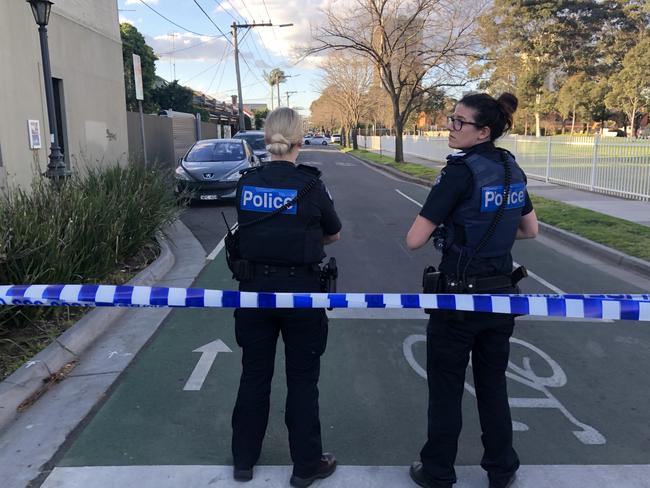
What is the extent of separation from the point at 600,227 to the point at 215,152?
9.30 metres

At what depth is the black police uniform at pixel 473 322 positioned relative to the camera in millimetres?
2721

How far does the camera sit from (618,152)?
1427 cm

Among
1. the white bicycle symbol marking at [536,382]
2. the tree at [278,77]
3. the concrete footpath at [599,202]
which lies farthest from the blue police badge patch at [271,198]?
the tree at [278,77]

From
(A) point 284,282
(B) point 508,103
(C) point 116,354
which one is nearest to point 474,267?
(B) point 508,103

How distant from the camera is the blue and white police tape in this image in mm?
2736

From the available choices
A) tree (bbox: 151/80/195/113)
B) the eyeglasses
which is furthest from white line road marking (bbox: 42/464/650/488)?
tree (bbox: 151/80/195/113)

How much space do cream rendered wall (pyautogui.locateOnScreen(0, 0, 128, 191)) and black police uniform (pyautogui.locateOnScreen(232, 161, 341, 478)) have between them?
546 centimetres

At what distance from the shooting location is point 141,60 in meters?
32.0

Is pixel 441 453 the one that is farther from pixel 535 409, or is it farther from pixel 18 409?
pixel 18 409

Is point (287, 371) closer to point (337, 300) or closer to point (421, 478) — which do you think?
point (337, 300)

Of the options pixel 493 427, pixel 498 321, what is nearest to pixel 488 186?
pixel 498 321

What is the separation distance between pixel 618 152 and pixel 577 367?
11573 millimetres

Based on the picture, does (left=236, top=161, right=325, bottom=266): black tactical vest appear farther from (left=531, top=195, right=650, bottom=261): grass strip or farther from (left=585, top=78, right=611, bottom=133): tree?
(left=585, top=78, right=611, bottom=133): tree

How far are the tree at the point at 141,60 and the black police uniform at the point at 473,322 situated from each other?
28.3 metres
